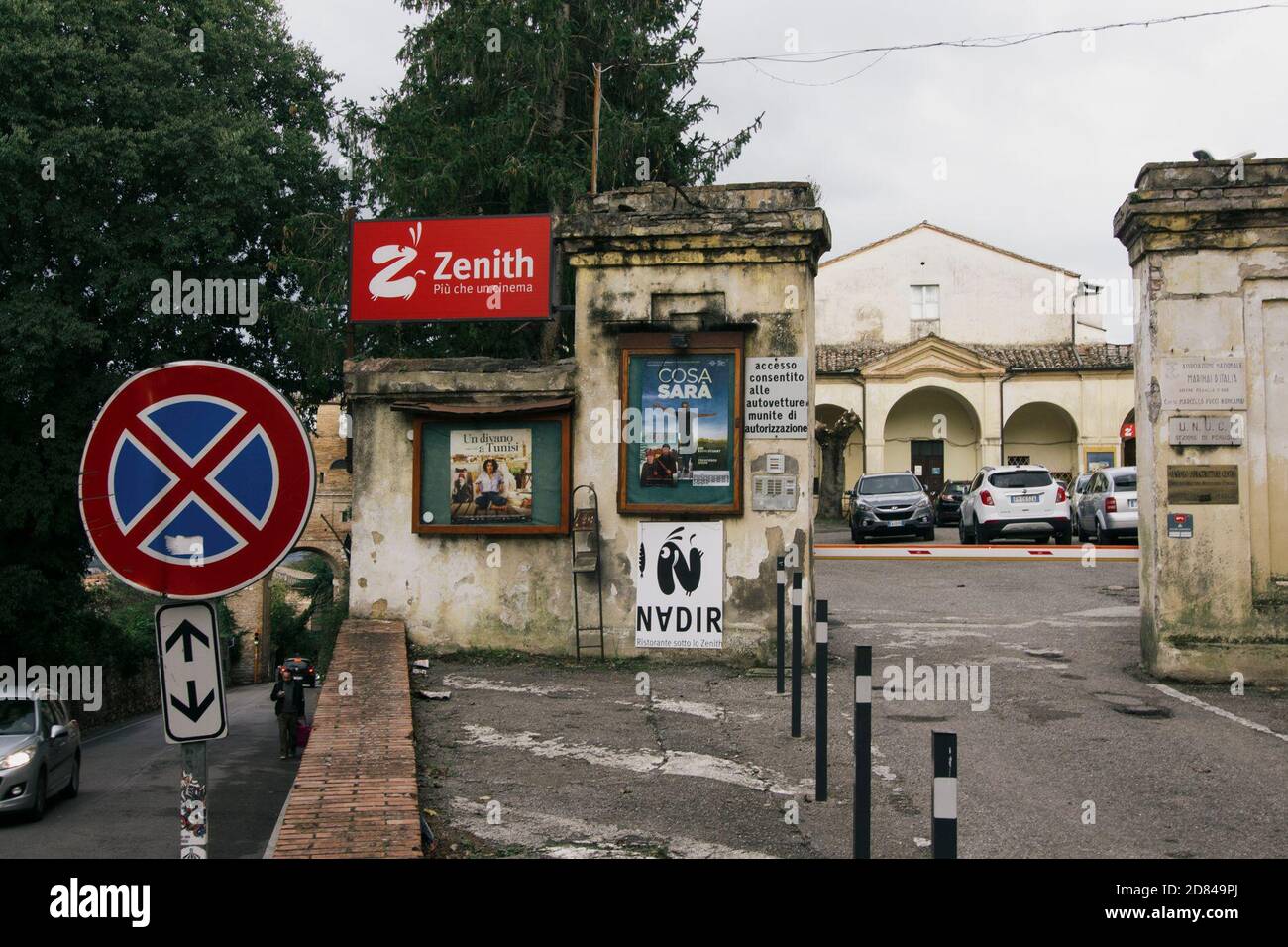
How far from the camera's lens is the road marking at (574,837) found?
6.44m

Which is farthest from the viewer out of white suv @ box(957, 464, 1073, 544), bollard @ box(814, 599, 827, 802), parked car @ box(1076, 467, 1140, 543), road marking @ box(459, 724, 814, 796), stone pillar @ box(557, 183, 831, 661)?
white suv @ box(957, 464, 1073, 544)

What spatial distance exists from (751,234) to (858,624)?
517 centimetres

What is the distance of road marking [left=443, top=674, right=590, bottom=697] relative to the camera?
11352mm

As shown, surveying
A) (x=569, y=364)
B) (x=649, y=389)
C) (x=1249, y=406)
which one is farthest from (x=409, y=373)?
(x=1249, y=406)

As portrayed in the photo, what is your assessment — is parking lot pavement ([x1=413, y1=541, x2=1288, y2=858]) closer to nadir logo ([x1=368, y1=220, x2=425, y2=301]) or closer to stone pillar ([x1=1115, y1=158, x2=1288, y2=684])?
stone pillar ([x1=1115, y1=158, x2=1288, y2=684])

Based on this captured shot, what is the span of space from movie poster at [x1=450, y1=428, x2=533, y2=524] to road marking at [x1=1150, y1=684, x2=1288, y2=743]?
623 centimetres

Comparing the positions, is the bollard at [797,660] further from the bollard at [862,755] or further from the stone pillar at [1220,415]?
the stone pillar at [1220,415]

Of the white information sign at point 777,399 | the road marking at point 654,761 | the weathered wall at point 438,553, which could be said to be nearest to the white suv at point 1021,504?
the white information sign at point 777,399

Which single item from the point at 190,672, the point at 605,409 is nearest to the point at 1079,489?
the point at 605,409

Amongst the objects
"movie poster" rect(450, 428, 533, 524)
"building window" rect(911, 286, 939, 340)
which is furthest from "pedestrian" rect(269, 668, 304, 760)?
"building window" rect(911, 286, 939, 340)

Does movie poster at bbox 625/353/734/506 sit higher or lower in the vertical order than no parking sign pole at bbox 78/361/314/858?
higher

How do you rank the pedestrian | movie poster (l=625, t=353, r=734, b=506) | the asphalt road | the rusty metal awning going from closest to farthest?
movie poster (l=625, t=353, r=734, b=506) → the rusty metal awning → the asphalt road → the pedestrian

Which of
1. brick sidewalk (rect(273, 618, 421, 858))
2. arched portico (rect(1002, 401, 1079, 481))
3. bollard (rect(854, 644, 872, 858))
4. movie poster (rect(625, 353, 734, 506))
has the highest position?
arched portico (rect(1002, 401, 1079, 481))

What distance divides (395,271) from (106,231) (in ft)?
44.6
